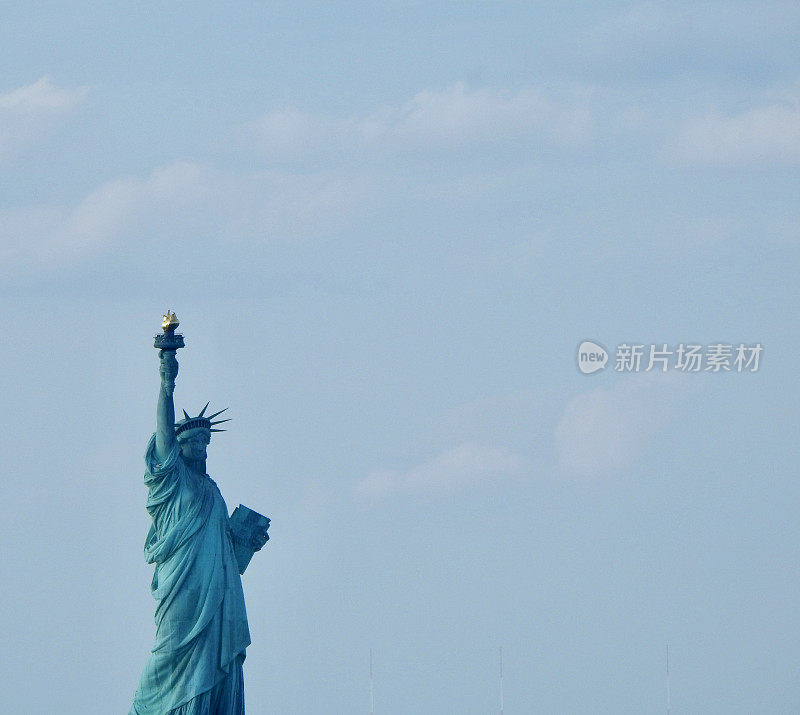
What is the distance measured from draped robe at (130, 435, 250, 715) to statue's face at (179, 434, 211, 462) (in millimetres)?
177

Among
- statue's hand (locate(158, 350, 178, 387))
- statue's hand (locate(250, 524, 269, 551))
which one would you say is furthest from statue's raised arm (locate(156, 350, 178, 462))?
statue's hand (locate(250, 524, 269, 551))

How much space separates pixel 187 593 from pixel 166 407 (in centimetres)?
259

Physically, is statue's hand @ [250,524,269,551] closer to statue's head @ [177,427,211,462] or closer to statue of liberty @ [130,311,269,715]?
statue of liberty @ [130,311,269,715]

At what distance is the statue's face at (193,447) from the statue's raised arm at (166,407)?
1.31 ft

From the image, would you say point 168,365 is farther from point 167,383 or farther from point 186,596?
point 186,596

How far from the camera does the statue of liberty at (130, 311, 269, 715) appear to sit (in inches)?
1763

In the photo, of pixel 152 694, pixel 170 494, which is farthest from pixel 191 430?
pixel 152 694

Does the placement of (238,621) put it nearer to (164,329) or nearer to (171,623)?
(171,623)

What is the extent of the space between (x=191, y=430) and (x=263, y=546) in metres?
2.11

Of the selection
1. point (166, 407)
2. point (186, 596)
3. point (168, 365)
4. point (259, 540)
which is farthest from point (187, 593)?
point (168, 365)

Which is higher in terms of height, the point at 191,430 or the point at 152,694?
the point at 191,430

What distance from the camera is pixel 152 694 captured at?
147 feet

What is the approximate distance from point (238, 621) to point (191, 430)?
8.93 feet

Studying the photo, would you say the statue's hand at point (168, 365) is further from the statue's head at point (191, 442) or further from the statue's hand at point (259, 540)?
the statue's hand at point (259, 540)
